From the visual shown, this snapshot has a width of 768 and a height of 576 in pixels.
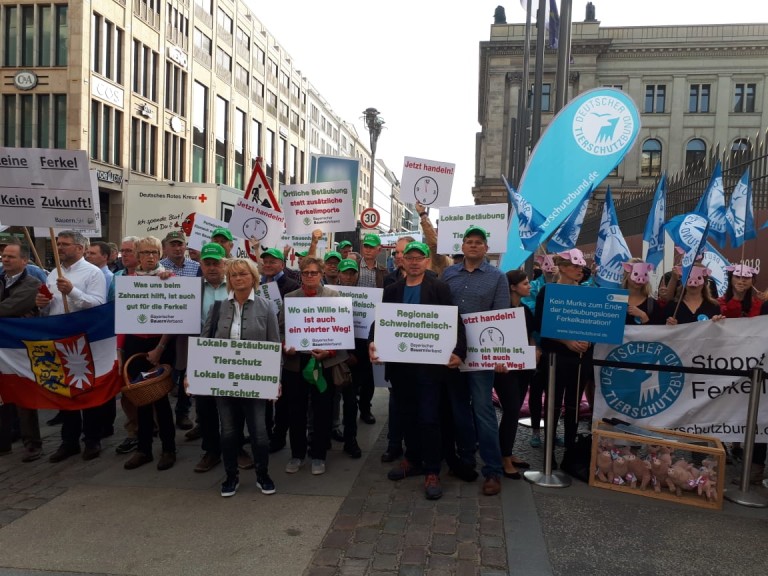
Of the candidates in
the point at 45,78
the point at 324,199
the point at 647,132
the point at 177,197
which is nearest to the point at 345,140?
the point at 647,132

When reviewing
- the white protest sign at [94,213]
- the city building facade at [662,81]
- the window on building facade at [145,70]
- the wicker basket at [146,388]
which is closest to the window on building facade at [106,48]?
the window on building facade at [145,70]

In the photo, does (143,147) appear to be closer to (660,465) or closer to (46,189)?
(46,189)

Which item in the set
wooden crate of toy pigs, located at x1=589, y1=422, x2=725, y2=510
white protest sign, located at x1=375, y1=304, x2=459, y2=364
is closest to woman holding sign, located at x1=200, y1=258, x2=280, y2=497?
white protest sign, located at x1=375, y1=304, x2=459, y2=364

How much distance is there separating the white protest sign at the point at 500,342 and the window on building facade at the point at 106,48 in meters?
30.9

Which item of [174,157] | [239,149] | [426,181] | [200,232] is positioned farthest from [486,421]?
[239,149]

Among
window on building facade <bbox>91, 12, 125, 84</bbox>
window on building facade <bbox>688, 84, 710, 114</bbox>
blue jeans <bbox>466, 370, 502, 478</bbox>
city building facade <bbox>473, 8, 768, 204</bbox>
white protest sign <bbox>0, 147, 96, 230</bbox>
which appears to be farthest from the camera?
window on building facade <bbox>688, 84, 710, 114</bbox>

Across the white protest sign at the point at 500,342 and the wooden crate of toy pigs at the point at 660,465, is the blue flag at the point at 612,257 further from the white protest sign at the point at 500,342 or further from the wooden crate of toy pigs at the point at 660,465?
the white protest sign at the point at 500,342

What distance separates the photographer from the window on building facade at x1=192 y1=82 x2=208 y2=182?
129 feet

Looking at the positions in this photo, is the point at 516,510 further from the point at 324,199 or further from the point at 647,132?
the point at 647,132

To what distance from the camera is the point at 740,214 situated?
6426mm

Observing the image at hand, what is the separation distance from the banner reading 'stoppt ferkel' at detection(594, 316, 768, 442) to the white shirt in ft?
14.8

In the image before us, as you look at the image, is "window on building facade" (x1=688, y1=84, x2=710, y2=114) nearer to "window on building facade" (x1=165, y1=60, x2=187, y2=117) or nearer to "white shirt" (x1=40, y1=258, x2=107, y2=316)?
"window on building facade" (x1=165, y1=60, x2=187, y2=117)

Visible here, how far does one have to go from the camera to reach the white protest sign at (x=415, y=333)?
4562 millimetres

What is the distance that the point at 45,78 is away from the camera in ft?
94.5
